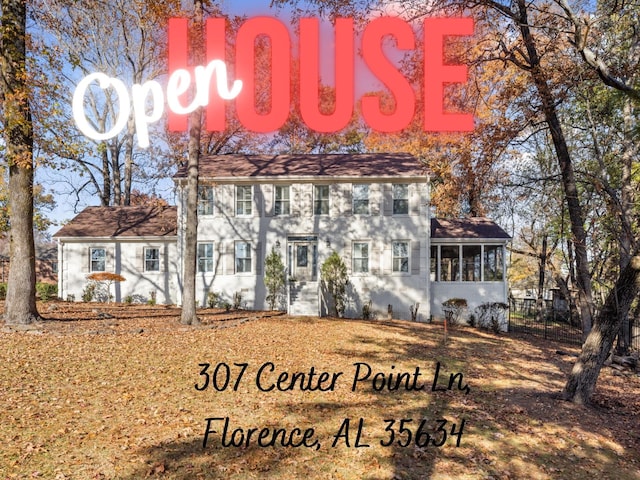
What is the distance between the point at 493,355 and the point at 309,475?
8615 mm

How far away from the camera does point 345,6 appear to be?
9.39 metres

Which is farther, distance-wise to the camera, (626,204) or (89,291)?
(89,291)

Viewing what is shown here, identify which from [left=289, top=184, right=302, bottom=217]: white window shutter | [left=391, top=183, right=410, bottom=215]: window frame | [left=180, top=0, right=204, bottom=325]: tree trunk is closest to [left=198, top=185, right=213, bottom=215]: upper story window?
[left=289, top=184, right=302, bottom=217]: white window shutter

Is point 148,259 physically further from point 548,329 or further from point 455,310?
point 548,329

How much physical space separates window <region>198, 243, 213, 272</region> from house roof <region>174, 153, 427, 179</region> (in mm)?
3294

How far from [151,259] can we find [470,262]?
15.5 meters

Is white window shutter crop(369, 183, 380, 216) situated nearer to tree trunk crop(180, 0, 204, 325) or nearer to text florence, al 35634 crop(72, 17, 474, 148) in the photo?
text florence, al 35634 crop(72, 17, 474, 148)

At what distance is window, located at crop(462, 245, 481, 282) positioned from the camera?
18.5 metres

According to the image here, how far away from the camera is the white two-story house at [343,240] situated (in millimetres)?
17812

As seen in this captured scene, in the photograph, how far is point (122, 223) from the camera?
68.7 ft

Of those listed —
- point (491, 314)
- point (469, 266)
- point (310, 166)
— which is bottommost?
point (491, 314)

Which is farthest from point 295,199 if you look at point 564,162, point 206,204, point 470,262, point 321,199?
point 564,162

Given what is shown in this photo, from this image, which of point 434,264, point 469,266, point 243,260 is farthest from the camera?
point 434,264

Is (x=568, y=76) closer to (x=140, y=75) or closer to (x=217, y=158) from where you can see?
(x=217, y=158)
